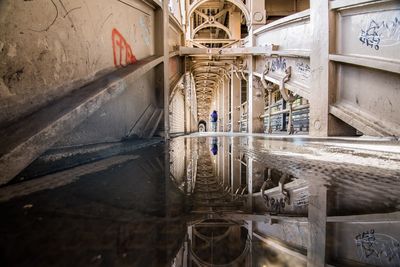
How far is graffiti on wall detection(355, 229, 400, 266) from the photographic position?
32.3 inches

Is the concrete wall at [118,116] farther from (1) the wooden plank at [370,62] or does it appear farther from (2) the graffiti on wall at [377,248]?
(1) the wooden plank at [370,62]

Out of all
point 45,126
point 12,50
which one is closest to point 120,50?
point 12,50

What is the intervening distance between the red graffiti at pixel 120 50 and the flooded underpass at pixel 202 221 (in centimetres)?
304

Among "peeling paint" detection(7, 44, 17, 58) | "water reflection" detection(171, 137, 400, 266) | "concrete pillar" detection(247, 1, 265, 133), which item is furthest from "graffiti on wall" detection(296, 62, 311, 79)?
"peeling paint" detection(7, 44, 17, 58)

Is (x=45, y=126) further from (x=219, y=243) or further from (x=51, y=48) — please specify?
(x=219, y=243)

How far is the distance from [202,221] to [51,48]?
9.36 ft

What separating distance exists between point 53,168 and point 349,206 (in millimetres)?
2381

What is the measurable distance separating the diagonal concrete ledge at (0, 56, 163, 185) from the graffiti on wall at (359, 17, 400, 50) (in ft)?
19.8

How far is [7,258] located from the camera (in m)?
0.83

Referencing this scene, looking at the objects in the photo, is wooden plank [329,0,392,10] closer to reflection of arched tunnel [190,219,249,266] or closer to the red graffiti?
the red graffiti

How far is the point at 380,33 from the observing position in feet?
20.6

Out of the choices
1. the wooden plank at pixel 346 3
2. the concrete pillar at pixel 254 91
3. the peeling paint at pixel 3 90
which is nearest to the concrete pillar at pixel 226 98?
the concrete pillar at pixel 254 91

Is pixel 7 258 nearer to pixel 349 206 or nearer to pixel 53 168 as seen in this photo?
pixel 349 206

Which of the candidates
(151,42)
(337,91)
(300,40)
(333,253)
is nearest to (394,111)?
(337,91)
